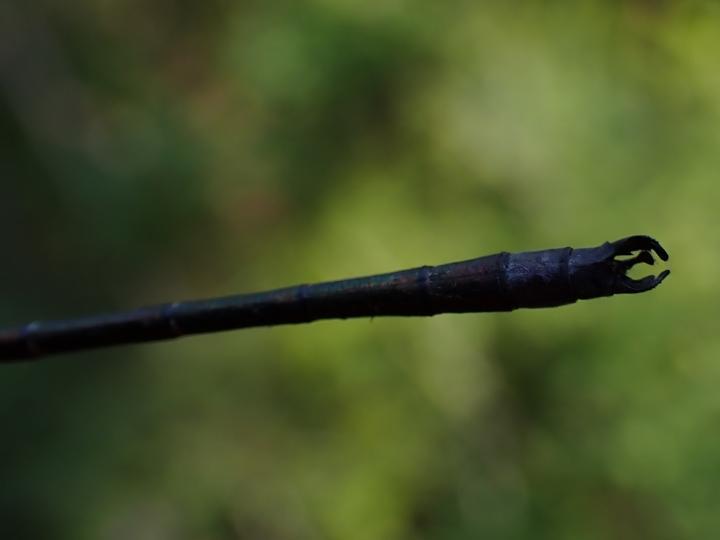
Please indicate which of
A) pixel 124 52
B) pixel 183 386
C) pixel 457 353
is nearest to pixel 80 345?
pixel 457 353

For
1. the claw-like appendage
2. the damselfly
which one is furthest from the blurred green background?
the claw-like appendage

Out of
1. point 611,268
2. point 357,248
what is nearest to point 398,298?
point 611,268

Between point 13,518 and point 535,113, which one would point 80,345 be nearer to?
point 535,113

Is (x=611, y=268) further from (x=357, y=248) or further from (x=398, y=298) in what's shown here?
(x=357, y=248)

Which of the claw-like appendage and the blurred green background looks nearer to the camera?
the claw-like appendage

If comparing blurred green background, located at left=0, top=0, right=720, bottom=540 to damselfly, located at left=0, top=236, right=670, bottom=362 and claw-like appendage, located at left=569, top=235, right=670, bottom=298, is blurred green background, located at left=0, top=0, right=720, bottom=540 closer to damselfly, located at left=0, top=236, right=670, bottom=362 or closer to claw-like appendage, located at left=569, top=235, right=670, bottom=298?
damselfly, located at left=0, top=236, right=670, bottom=362

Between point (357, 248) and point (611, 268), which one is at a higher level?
point (357, 248)
